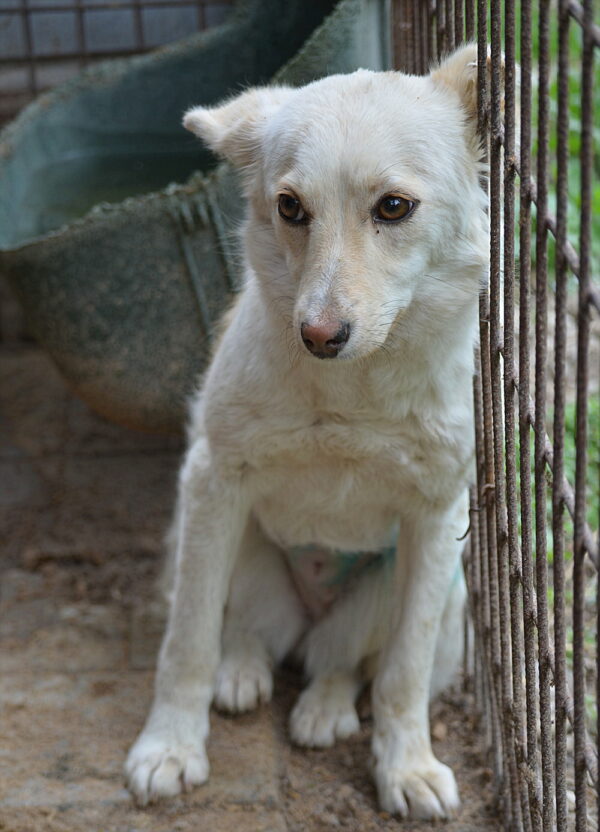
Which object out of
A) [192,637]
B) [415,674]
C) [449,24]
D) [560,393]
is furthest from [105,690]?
[449,24]

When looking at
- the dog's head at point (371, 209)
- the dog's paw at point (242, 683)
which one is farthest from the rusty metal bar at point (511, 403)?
the dog's paw at point (242, 683)

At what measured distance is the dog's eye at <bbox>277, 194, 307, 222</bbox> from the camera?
7.02ft

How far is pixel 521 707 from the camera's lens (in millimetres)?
2186

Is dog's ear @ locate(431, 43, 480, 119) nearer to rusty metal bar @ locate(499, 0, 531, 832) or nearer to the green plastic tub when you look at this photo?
rusty metal bar @ locate(499, 0, 531, 832)

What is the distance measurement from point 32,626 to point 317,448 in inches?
60.2

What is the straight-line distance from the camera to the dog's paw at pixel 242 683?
114 inches

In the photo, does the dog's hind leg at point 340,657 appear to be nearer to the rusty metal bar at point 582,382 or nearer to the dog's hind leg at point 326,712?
the dog's hind leg at point 326,712

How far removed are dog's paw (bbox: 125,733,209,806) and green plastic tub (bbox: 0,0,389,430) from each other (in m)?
1.24

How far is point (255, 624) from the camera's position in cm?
306

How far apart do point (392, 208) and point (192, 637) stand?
1275 millimetres

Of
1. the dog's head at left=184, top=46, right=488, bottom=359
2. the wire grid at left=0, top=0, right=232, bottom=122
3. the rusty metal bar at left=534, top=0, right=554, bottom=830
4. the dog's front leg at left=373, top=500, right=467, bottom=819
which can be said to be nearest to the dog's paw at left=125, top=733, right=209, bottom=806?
the dog's front leg at left=373, top=500, right=467, bottom=819

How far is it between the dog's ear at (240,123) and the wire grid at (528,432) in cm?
49

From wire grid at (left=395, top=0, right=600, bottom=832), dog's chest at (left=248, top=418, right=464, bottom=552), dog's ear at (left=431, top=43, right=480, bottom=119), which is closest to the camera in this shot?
wire grid at (left=395, top=0, right=600, bottom=832)

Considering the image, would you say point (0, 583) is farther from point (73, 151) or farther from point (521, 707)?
point (521, 707)
